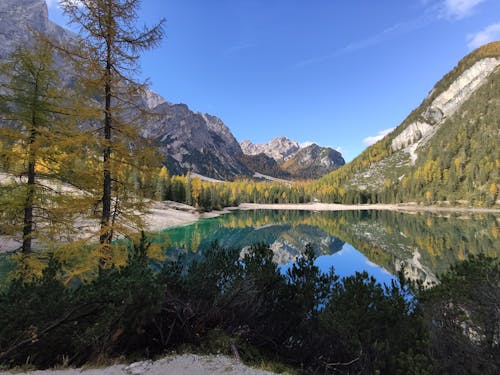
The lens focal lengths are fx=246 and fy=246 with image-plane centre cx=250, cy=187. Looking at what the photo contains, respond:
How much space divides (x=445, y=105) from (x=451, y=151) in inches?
2921

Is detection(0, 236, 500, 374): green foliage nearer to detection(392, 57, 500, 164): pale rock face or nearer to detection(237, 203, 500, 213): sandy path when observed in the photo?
detection(237, 203, 500, 213): sandy path

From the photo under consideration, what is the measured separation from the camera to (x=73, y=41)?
813 cm

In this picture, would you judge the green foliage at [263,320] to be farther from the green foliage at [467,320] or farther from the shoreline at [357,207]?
the shoreline at [357,207]

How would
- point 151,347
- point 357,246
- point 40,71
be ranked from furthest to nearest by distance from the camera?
point 357,246 < point 40,71 < point 151,347

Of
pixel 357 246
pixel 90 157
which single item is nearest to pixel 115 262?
pixel 90 157

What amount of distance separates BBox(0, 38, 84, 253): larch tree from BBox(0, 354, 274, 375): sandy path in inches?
242

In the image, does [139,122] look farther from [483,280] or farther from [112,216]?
[483,280]

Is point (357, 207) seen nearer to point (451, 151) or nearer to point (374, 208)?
point (374, 208)

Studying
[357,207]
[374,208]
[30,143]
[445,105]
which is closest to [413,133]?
[445,105]

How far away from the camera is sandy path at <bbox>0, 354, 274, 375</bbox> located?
4.05 m

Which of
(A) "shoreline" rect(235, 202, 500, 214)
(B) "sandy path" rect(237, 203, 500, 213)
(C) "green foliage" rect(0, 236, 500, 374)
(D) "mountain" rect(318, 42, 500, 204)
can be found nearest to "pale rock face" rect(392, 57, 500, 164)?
(D) "mountain" rect(318, 42, 500, 204)

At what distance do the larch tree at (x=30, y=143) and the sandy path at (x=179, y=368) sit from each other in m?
6.14

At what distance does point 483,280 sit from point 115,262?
9.39m

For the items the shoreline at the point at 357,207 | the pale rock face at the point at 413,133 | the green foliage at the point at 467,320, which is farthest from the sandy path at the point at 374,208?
the green foliage at the point at 467,320
